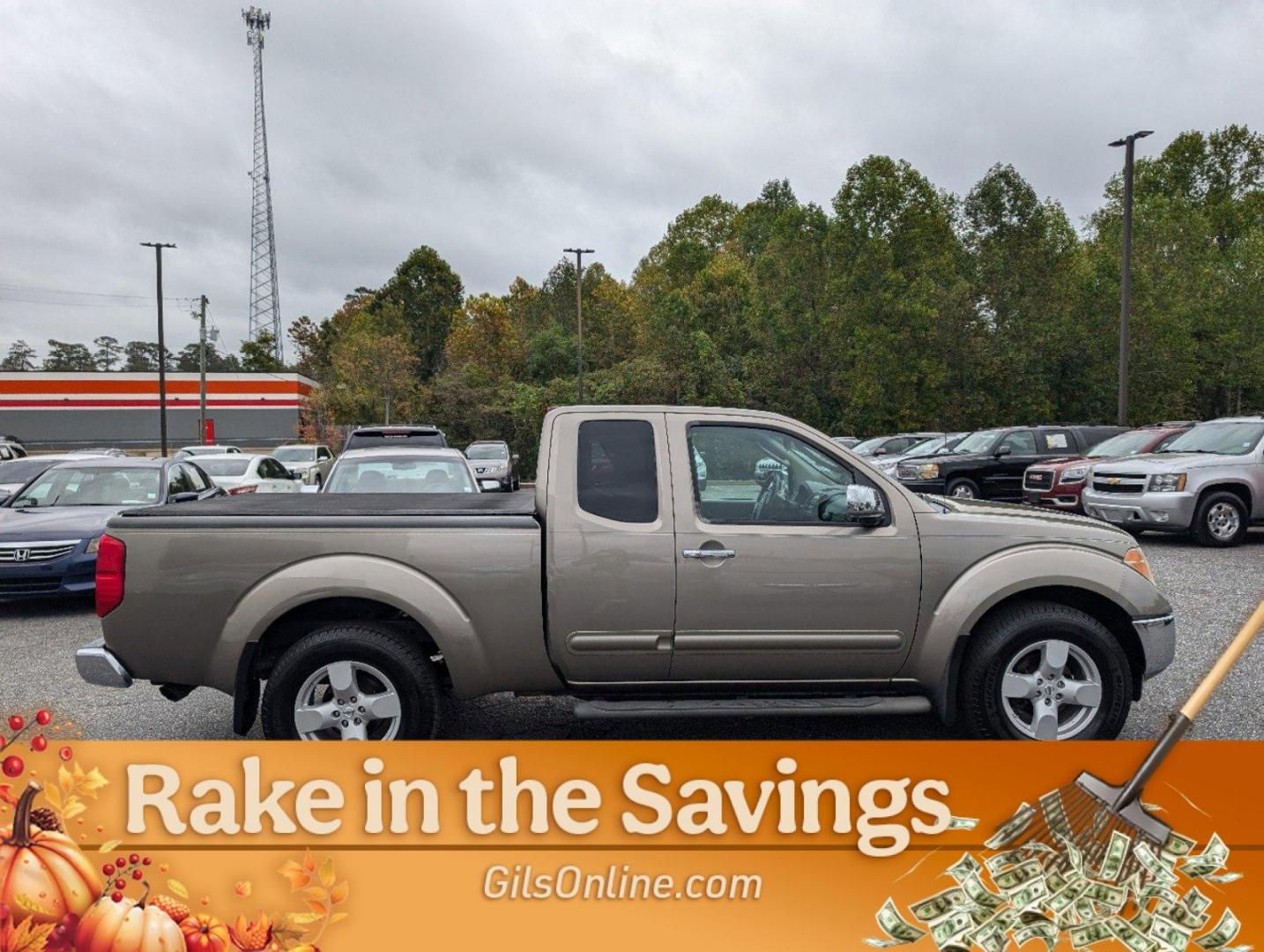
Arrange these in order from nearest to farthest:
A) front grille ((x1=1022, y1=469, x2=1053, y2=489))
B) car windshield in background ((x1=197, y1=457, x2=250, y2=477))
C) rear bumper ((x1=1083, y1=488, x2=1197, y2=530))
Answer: rear bumper ((x1=1083, y1=488, x2=1197, y2=530))
front grille ((x1=1022, y1=469, x2=1053, y2=489))
car windshield in background ((x1=197, y1=457, x2=250, y2=477))

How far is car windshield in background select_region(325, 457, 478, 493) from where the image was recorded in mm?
8531

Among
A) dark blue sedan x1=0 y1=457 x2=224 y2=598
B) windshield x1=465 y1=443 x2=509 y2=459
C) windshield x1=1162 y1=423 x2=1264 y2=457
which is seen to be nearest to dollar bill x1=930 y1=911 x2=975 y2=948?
dark blue sedan x1=0 y1=457 x2=224 y2=598

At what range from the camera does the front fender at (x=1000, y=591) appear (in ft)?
13.9

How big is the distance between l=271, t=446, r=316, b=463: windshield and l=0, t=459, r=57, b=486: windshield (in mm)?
10997

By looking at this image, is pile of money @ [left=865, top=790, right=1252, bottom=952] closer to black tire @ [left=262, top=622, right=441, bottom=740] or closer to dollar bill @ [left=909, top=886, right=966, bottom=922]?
dollar bill @ [left=909, top=886, right=966, bottom=922]

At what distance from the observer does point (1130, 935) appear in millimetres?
2709

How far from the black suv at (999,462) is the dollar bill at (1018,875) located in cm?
1479

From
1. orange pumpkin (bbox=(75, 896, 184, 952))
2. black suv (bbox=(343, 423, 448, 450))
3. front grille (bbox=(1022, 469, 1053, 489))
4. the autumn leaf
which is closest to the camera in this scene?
orange pumpkin (bbox=(75, 896, 184, 952))

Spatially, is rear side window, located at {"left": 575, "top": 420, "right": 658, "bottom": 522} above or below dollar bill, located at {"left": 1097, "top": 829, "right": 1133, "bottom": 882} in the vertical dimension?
above

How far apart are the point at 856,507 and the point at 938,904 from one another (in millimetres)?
1778

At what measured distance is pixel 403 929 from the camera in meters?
2.74

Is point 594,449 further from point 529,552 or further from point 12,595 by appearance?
point 12,595

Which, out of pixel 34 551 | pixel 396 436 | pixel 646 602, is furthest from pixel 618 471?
pixel 396 436

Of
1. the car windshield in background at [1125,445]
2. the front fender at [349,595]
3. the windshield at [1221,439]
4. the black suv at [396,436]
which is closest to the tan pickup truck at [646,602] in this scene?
the front fender at [349,595]
